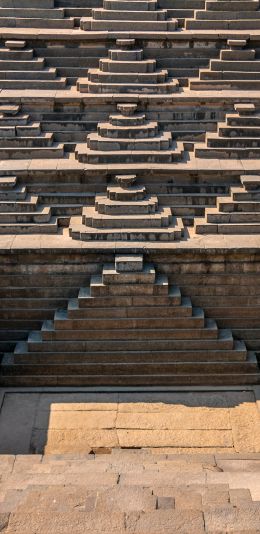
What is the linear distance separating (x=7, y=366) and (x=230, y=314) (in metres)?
5.39

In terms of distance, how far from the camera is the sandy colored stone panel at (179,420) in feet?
47.8

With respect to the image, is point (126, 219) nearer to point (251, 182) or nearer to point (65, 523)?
point (251, 182)

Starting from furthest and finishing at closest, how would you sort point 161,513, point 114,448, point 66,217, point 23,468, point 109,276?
point 66,217 < point 109,276 < point 114,448 < point 23,468 < point 161,513

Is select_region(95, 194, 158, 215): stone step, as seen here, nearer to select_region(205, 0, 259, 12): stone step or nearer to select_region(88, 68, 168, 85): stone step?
select_region(88, 68, 168, 85): stone step

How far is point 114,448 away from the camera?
14.0 meters

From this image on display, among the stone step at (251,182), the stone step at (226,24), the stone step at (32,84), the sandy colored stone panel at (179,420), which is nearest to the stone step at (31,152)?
the stone step at (32,84)

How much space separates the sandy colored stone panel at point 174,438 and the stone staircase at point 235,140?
23.0 ft

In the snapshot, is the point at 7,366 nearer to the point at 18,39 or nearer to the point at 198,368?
the point at 198,368

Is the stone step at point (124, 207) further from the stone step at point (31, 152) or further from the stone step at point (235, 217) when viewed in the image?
the stone step at point (31, 152)

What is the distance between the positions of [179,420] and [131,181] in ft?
19.1

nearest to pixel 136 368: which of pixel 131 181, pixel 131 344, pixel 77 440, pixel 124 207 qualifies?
pixel 131 344

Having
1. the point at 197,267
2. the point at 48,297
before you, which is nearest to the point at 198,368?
the point at 197,267

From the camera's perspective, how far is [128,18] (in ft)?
61.8

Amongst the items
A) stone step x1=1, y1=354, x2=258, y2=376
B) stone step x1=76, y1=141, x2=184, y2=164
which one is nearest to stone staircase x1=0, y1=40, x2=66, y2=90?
stone step x1=76, y1=141, x2=184, y2=164
